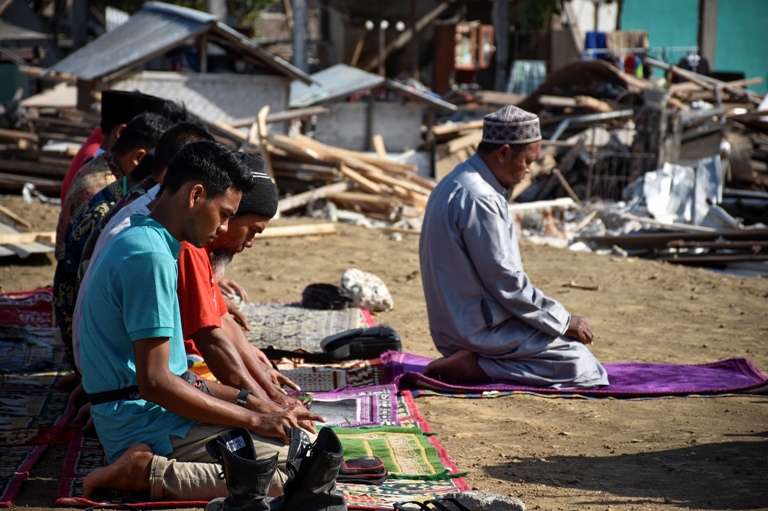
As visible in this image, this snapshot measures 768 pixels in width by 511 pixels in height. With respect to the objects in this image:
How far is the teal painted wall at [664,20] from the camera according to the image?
28.7 meters

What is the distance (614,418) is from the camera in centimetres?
536

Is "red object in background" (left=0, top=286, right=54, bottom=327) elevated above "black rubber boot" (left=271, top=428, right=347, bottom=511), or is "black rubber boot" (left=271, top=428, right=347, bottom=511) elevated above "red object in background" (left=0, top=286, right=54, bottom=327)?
"black rubber boot" (left=271, top=428, right=347, bottom=511)

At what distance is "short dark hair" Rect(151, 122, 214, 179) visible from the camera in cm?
465

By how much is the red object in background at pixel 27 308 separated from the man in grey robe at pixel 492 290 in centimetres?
324

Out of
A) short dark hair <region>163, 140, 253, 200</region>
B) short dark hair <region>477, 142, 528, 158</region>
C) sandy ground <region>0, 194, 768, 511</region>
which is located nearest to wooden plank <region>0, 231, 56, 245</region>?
sandy ground <region>0, 194, 768, 511</region>

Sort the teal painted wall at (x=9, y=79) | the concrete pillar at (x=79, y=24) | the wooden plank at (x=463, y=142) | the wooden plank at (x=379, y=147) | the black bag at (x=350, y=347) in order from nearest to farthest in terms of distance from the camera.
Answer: the black bag at (x=350, y=347) → the wooden plank at (x=379, y=147) → the wooden plank at (x=463, y=142) → the concrete pillar at (x=79, y=24) → the teal painted wall at (x=9, y=79)

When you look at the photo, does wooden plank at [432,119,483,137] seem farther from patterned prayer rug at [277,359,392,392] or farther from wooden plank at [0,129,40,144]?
patterned prayer rug at [277,359,392,392]

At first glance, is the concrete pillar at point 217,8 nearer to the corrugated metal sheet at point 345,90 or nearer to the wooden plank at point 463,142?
the corrugated metal sheet at point 345,90

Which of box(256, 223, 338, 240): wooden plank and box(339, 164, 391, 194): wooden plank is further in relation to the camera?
box(339, 164, 391, 194): wooden plank

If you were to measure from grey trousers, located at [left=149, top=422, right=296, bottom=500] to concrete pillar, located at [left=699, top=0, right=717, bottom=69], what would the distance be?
2409 cm

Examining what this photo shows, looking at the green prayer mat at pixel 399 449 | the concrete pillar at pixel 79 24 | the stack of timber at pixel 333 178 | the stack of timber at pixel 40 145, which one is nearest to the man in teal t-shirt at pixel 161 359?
the green prayer mat at pixel 399 449

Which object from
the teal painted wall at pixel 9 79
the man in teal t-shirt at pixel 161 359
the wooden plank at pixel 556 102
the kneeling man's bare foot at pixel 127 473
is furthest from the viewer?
the teal painted wall at pixel 9 79

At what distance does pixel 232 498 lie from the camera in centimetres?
336

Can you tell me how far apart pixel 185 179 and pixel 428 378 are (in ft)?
8.64
